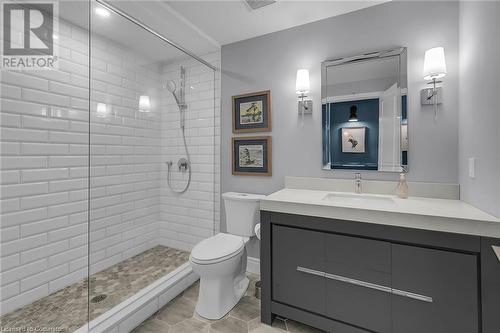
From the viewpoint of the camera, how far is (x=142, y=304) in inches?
63.9

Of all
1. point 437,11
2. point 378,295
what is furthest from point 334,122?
point 378,295

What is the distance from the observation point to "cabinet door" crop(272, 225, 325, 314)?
1458 mm

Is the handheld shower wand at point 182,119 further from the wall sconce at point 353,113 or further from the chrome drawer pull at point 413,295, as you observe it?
the chrome drawer pull at point 413,295

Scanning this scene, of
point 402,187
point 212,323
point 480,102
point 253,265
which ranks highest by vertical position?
point 480,102

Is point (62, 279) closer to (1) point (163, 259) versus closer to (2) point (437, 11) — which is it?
(1) point (163, 259)

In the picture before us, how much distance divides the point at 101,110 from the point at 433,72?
2.50 m

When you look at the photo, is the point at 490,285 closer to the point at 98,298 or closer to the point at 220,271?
the point at 220,271

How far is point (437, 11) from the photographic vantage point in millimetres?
1637

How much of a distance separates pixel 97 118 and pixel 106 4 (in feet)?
2.70

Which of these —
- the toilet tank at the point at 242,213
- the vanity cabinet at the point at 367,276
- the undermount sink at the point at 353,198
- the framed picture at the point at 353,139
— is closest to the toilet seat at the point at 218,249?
the toilet tank at the point at 242,213

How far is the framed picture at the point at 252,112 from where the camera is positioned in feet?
7.36

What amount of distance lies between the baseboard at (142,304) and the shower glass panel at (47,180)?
0.66 feet

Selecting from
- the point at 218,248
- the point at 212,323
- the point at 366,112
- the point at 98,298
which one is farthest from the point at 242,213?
the point at 366,112

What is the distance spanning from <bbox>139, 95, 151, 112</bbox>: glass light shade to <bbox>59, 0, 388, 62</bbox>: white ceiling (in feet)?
1.20
